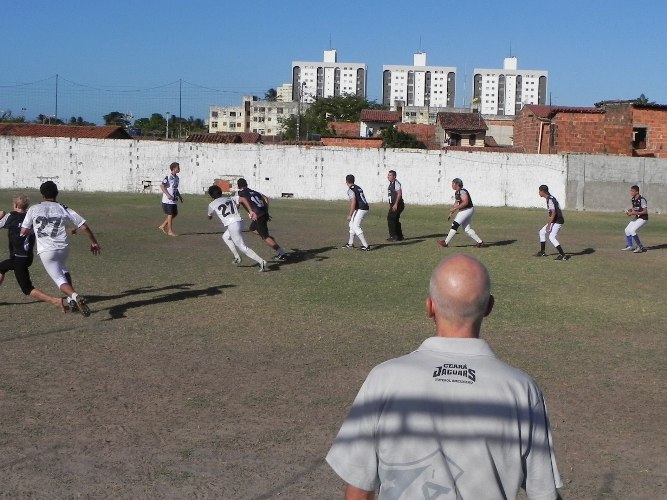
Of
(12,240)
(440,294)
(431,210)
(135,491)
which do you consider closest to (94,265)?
(12,240)

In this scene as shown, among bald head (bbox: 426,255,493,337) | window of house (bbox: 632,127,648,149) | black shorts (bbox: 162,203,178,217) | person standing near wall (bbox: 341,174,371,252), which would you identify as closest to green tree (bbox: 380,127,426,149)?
window of house (bbox: 632,127,648,149)

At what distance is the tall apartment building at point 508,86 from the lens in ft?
627

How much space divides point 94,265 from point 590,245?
43.6ft

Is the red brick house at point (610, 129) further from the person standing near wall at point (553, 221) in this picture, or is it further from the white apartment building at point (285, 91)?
the white apartment building at point (285, 91)

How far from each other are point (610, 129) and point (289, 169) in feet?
51.6

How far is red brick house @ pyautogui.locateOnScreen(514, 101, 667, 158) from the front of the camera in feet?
141

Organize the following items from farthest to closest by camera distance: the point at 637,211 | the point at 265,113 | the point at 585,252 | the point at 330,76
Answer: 1. the point at 330,76
2. the point at 265,113
3. the point at 585,252
4. the point at 637,211

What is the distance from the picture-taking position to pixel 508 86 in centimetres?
19138

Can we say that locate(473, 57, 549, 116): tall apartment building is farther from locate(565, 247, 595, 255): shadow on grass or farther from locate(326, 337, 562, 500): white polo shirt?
locate(326, 337, 562, 500): white polo shirt

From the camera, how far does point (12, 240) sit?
12.3 m

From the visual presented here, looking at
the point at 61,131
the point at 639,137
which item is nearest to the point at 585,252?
the point at 639,137

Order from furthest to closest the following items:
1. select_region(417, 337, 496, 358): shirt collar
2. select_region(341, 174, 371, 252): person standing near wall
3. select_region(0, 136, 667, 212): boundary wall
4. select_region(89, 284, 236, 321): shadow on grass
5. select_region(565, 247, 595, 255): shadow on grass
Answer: select_region(0, 136, 667, 212): boundary wall, select_region(565, 247, 595, 255): shadow on grass, select_region(341, 174, 371, 252): person standing near wall, select_region(89, 284, 236, 321): shadow on grass, select_region(417, 337, 496, 358): shirt collar

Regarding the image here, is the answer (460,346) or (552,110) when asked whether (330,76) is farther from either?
(460,346)

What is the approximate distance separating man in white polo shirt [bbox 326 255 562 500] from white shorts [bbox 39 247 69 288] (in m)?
9.43
